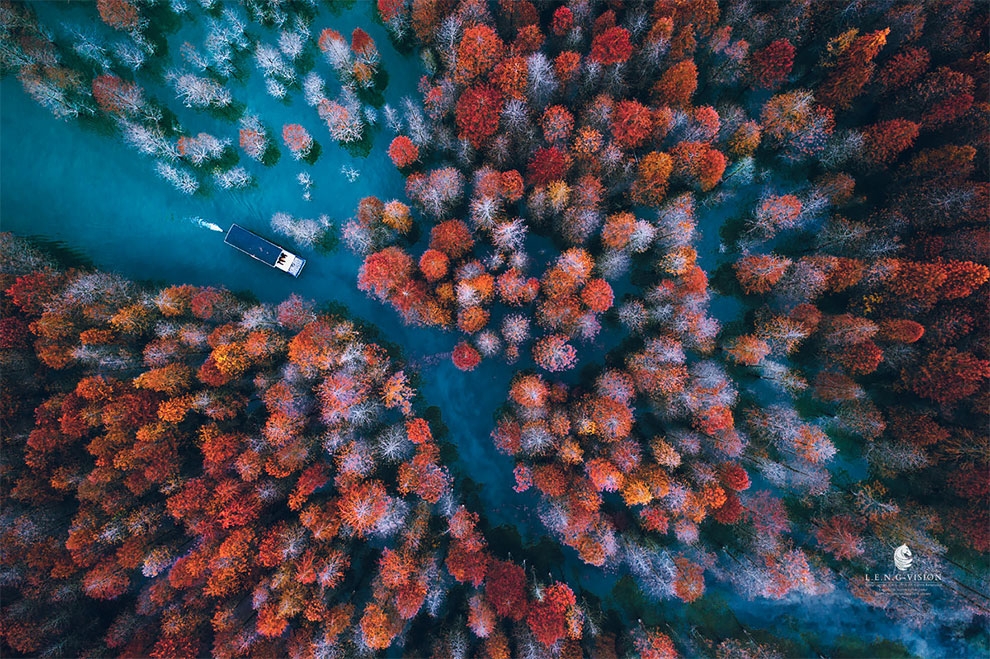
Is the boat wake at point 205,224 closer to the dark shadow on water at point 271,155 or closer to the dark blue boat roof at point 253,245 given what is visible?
the dark blue boat roof at point 253,245

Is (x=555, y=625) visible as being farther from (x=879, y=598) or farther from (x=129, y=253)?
(x=129, y=253)

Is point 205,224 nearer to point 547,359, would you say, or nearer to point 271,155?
point 271,155

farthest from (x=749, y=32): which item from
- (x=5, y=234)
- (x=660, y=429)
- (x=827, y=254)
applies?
(x=5, y=234)

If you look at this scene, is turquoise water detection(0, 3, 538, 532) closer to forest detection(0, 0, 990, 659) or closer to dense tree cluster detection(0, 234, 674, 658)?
forest detection(0, 0, 990, 659)

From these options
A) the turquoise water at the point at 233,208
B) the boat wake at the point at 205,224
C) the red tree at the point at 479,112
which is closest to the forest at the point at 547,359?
the red tree at the point at 479,112

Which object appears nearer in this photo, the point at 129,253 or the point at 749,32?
the point at 749,32

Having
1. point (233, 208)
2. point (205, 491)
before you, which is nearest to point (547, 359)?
point (205, 491)

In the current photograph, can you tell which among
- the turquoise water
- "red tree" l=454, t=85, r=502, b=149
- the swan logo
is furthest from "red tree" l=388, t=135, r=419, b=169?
the swan logo

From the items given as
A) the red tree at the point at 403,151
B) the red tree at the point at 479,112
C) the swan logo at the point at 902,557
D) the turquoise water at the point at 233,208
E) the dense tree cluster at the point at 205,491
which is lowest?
the dense tree cluster at the point at 205,491
